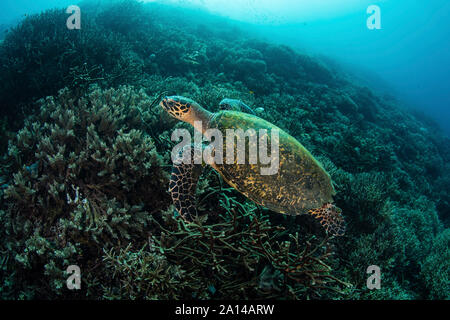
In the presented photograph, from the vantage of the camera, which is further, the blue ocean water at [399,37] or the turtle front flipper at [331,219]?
the blue ocean water at [399,37]

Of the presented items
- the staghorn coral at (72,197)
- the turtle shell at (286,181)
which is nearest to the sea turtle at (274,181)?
the turtle shell at (286,181)

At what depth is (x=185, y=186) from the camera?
2.18 m

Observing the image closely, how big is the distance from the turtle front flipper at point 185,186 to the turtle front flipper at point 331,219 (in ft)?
4.94

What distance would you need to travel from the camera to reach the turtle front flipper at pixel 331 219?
8.07 feet

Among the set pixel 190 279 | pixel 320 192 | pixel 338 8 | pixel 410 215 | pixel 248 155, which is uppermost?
pixel 338 8

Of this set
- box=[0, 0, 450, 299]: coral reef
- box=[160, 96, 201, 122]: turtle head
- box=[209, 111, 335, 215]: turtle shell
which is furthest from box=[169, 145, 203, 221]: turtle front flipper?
box=[160, 96, 201, 122]: turtle head

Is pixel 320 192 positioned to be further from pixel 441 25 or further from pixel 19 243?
pixel 441 25

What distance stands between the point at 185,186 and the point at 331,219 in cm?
190

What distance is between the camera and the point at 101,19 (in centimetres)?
1043

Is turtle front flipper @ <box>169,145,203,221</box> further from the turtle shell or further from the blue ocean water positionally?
the blue ocean water

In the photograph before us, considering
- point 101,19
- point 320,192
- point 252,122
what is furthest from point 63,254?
point 101,19

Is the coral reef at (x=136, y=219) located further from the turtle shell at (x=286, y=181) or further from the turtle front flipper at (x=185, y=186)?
the turtle shell at (x=286, y=181)

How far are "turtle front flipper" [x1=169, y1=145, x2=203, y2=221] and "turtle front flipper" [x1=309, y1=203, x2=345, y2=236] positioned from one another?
1.50 meters
